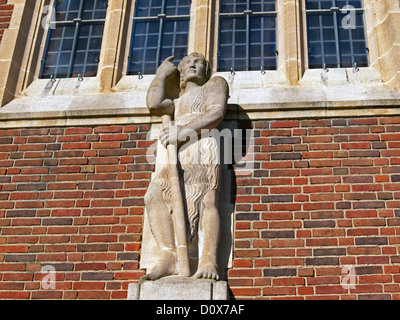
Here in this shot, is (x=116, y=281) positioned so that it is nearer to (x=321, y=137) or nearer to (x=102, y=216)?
(x=102, y=216)

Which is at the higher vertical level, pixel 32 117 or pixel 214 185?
pixel 32 117

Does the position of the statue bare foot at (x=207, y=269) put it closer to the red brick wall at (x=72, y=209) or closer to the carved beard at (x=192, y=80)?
the red brick wall at (x=72, y=209)

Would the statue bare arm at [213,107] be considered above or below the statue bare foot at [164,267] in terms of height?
above

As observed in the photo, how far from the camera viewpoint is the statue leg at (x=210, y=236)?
5078 mm

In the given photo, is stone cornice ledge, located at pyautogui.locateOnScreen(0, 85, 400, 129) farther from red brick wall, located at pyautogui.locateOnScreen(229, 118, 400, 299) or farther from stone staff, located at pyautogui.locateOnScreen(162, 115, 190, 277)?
stone staff, located at pyautogui.locateOnScreen(162, 115, 190, 277)

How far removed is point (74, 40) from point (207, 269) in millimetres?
3501

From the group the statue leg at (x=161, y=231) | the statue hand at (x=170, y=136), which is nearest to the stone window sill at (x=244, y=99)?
the statue hand at (x=170, y=136)

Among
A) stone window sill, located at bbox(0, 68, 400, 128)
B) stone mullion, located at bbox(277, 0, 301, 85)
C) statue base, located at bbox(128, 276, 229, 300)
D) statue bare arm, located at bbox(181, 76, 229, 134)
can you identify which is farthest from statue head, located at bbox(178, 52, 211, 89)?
statue base, located at bbox(128, 276, 229, 300)

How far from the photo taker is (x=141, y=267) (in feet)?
18.1

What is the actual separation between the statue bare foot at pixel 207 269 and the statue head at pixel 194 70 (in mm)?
1800

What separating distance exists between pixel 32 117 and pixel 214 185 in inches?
84.7

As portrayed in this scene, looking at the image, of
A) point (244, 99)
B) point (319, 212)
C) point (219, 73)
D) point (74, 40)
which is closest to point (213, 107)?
point (244, 99)
